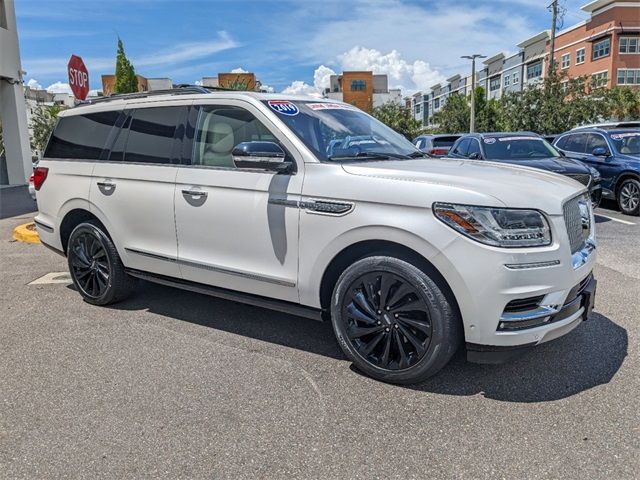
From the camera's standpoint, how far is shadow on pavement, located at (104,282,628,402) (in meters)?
3.28

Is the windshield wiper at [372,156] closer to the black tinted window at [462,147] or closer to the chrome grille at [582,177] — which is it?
the chrome grille at [582,177]

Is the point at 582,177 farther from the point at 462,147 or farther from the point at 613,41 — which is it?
the point at 613,41

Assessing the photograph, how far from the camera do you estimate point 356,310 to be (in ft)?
11.2

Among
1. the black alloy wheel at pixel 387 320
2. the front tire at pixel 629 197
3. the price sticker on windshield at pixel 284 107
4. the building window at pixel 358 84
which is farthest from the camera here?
the building window at pixel 358 84

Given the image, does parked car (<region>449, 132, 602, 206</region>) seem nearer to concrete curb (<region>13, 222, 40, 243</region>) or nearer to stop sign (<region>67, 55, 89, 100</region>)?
stop sign (<region>67, 55, 89, 100</region>)

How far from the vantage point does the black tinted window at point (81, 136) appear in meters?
4.94

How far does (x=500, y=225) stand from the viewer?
2.94 metres

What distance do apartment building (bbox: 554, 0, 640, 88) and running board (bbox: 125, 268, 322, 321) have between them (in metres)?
51.5

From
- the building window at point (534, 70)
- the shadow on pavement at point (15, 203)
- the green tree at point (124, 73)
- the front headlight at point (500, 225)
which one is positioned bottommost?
the shadow on pavement at point (15, 203)

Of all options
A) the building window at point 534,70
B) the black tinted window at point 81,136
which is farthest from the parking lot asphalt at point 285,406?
the building window at point 534,70

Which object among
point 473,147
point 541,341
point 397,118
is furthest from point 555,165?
point 397,118

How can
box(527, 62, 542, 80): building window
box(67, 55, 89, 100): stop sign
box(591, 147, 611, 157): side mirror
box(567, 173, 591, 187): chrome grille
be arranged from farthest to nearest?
1. box(527, 62, 542, 80): building window
2. box(591, 147, 611, 157): side mirror
3. box(67, 55, 89, 100): stop sign
4. box(567, 173, 591, 187): chrome grille

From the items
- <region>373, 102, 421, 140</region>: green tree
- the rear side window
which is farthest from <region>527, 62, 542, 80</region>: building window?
the rear side window

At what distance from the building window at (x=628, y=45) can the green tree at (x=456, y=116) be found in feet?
48.0
